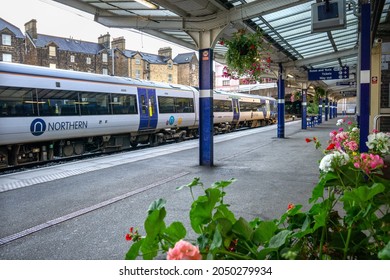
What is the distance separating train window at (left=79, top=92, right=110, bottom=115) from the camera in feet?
33.3

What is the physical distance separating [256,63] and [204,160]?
288 cm

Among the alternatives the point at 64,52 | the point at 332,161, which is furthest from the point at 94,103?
the point at 64,52

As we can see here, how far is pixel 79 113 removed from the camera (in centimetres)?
1000

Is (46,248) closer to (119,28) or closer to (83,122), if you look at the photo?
(119,28)

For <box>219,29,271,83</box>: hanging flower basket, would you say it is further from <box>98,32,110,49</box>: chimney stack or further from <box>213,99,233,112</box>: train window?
<box>98,32,110,49</box>: chimney stack

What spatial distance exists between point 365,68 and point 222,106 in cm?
1399

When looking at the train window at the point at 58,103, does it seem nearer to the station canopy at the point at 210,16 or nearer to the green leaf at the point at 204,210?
the station canopy at the point at 210,16

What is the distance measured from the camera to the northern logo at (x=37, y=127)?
28.1 feet

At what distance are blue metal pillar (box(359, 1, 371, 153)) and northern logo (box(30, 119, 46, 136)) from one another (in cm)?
755

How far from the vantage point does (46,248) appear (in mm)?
3459

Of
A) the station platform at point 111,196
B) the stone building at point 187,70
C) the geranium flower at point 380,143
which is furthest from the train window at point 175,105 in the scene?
the stone building at point 187,70

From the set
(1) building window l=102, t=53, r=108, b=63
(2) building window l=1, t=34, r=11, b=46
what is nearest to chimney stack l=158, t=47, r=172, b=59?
(1) building window l=102, t=53, r=108, b=63

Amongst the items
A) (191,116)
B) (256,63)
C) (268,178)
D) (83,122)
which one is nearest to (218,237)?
(268,178)

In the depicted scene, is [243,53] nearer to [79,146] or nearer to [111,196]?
[111,196]
